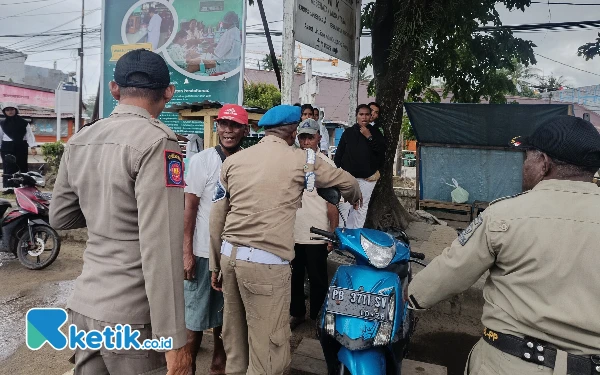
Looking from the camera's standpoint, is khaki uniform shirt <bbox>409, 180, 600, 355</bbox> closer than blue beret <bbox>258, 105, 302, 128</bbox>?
Yes

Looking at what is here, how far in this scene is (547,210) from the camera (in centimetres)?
142

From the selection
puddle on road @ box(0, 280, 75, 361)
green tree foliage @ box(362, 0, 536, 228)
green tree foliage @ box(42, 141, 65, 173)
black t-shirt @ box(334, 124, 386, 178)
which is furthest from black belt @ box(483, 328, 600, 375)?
green tree foliage @ box(42, 141, 65, 173)

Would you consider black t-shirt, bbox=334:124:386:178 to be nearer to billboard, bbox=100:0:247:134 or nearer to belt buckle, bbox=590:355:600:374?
billboard, bbox=100:0:247:134

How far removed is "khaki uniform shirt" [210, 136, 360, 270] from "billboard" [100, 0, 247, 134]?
3100mm

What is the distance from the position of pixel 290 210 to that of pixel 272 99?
21036mm

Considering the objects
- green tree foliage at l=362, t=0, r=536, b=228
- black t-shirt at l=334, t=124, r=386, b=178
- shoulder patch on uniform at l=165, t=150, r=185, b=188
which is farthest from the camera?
green tree foliage at l=362, t=0, r=536, b=228

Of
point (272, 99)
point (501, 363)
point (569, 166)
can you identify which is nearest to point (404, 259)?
point (501, 363)

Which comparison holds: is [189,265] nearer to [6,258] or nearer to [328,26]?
[328,26]

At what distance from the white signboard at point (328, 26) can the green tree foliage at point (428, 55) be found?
2.36 feet

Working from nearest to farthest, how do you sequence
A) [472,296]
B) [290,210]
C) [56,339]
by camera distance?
[56,339] < [290,210] < [472,296]

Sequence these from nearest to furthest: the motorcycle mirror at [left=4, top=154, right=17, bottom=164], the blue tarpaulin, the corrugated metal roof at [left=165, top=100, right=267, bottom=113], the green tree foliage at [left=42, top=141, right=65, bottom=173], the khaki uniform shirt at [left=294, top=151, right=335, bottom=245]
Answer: the khaki uniform shirt at [left=294, top=151, right=335, bottom=245] → the corrugated metal roof at [left=165, top=100, right=267, bottom=113] → the motorcycle mirror at [left=4, top=154, right=17, bottom=164] → the blue tarpaulin → the green tree foliage at [left=42, top=141, right=65, bottom=173]

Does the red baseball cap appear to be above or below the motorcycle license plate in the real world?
above

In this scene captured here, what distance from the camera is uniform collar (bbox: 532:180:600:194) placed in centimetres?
144

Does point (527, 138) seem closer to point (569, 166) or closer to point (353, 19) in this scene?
point (569, 166)
